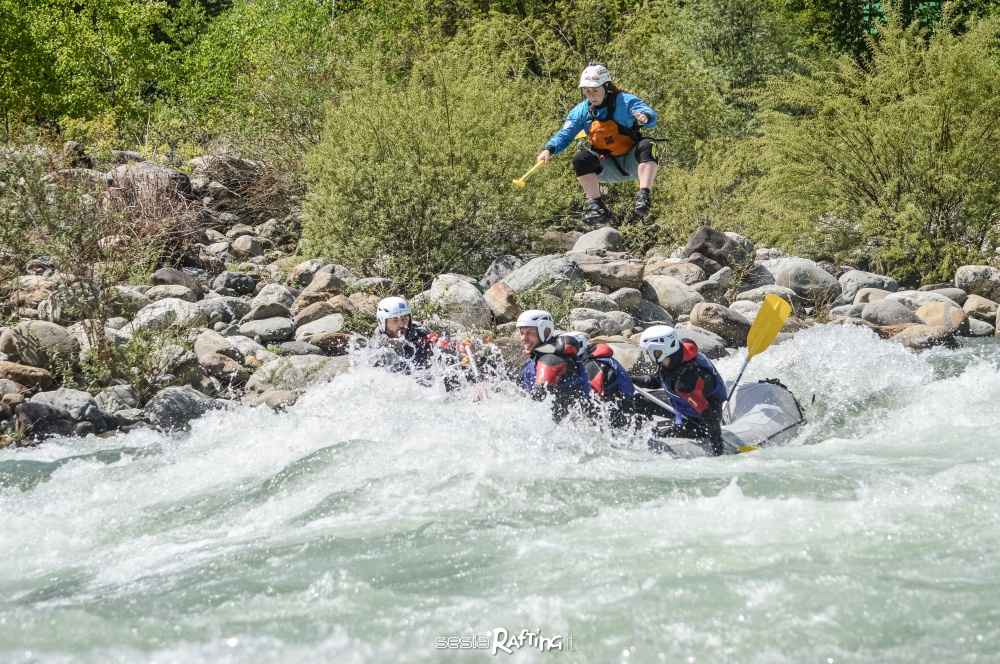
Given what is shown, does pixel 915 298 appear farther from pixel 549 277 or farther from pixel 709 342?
pixel 549 277

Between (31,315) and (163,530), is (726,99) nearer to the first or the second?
(31,315)

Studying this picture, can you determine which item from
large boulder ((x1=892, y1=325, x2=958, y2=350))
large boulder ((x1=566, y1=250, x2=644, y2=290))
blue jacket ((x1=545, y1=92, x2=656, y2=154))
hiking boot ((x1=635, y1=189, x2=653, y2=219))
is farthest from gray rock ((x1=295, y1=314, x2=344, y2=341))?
large boulder ((x1=892, y1=325, x2=958, y2=350))

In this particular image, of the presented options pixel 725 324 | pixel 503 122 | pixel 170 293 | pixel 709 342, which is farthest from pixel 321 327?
pixel 503 122

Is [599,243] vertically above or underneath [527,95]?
underneath

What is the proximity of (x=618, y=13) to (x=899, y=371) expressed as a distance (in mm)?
12585

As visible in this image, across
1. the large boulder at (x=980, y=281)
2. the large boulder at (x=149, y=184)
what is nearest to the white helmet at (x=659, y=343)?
the large boulder at (x=980, y=281)

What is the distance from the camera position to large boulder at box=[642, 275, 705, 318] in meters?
11.8

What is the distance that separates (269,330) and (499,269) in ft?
10.8

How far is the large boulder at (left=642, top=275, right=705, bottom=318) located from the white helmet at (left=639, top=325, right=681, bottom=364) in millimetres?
4601

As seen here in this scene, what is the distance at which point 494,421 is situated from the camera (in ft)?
24.4

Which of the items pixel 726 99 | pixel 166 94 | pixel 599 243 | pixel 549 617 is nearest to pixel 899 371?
pixel 599 243

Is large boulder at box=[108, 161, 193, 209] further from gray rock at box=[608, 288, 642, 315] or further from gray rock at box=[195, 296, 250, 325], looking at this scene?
gray rock at box=[608, 288, 642, 315]

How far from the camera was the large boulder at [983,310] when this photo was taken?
39.2ft

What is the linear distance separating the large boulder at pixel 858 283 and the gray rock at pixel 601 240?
285 centimetres
